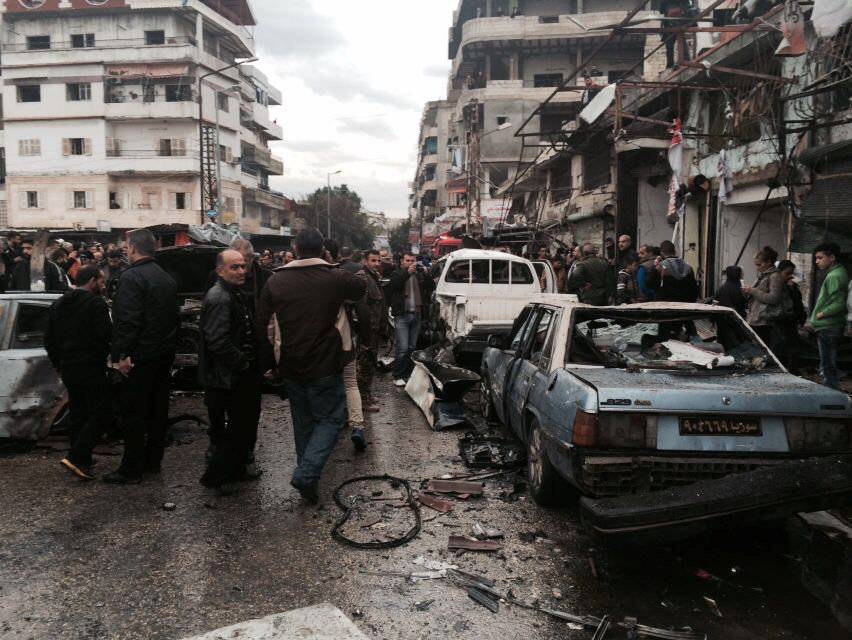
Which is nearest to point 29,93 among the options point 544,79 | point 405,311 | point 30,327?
point 544,79

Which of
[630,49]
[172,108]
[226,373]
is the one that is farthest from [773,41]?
[172,108]

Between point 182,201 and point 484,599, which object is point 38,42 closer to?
point 182,201

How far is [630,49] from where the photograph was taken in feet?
148

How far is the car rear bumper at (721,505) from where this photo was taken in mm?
3410

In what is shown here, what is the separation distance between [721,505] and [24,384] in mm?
5752

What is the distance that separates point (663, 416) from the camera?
12.6 feet

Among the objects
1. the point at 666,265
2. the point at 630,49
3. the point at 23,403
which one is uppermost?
the point at 630,49

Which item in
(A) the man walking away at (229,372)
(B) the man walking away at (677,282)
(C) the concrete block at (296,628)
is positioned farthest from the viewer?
(B) the man walking away at (677,282)

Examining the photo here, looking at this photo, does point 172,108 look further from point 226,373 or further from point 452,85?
point 226,373

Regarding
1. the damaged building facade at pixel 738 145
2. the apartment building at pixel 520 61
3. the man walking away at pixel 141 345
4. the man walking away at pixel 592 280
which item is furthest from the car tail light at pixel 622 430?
the apartment building at pixel 520 61

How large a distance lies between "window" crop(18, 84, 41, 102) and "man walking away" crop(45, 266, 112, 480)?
50566 millimetres

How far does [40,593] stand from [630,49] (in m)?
48.8

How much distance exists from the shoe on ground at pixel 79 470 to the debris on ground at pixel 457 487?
274 cm

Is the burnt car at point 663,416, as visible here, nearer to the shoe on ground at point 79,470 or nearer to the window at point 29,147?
the shoe on ground at point 79,470
